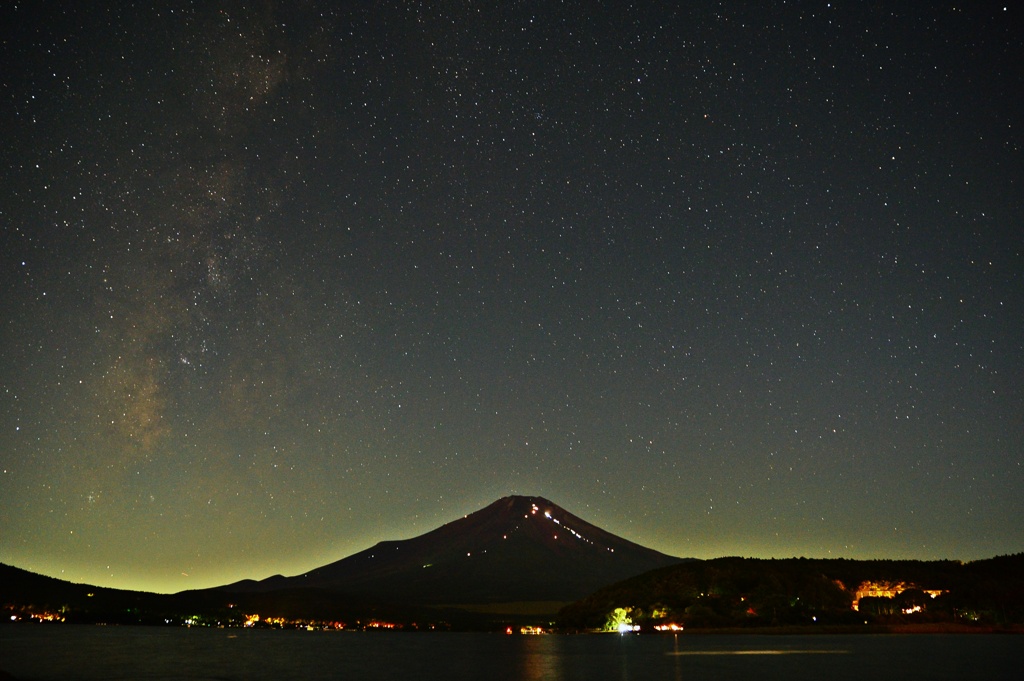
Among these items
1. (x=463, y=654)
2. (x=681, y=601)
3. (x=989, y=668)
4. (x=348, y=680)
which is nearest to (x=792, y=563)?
(x=681, y=601)

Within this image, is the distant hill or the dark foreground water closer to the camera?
the dark foreground water

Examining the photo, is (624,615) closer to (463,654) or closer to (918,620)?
(918,620)

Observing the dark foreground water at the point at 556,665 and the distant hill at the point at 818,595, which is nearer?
the dark foreground water at the point at 556,665

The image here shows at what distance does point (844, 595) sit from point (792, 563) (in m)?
16.5

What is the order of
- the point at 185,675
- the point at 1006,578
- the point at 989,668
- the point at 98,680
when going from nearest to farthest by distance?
the point at 98,680
the point at 185,675
the point at 989,668
the point at 1006,578

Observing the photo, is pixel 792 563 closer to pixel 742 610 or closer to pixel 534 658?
pixel 742 610

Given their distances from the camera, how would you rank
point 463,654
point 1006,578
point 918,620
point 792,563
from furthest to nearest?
point 792,563
point 1006,578
point 918,620
point 463,654

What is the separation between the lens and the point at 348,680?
69375 mm

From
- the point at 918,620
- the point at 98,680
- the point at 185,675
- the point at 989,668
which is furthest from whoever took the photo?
the point at 918,620

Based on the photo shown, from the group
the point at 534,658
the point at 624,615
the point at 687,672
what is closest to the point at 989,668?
the point at 687,672

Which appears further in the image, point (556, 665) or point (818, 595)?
point (818, 595)

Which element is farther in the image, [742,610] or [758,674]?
[742,610]

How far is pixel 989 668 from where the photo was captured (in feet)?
248

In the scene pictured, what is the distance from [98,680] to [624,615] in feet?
461
